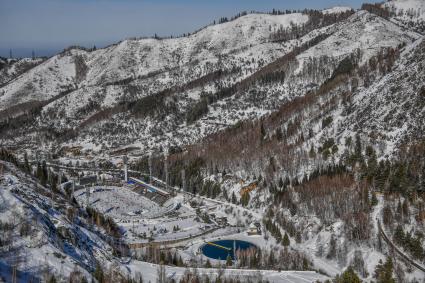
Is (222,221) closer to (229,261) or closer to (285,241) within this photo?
(285,241)

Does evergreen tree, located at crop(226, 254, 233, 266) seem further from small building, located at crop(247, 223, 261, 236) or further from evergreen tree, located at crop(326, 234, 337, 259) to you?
evergreen tree, located at crop(326, 234, 337, 259)

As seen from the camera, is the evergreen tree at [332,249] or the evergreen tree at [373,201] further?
the evergreen tree at [373,201]

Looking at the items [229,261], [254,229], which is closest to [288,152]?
[254,229]

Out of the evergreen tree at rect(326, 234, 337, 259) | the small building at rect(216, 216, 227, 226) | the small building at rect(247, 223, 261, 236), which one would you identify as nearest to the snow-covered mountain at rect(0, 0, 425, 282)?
the evergreen tree at rect(326, 234, 337, 259)

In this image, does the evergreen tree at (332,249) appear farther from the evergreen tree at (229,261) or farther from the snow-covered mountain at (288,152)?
the evergreen tree at (229,261)

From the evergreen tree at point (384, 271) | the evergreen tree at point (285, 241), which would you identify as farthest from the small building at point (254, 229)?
the evergreen tree at point (384, 271)

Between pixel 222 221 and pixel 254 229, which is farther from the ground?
pixel 254 229

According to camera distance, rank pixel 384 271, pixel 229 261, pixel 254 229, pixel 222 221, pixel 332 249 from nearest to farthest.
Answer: pixel 384 271 < pixel 229 261 < pixel 332 249 < pixel 254 229 < pixel 222 221

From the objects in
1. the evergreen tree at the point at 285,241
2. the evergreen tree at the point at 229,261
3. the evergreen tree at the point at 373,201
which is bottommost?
the evergreen tree at the point at 229,261

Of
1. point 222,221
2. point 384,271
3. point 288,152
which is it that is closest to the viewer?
point 384,271

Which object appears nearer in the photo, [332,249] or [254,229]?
[332,249]

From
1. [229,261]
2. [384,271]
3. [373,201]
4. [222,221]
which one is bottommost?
[229,261]

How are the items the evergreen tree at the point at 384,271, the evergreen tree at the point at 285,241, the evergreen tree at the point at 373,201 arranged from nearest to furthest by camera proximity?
the evergreen tree at the point at 384,271 < the evergreen tree at the point at 285,241 < the evergreen tree at the point at 373,201
